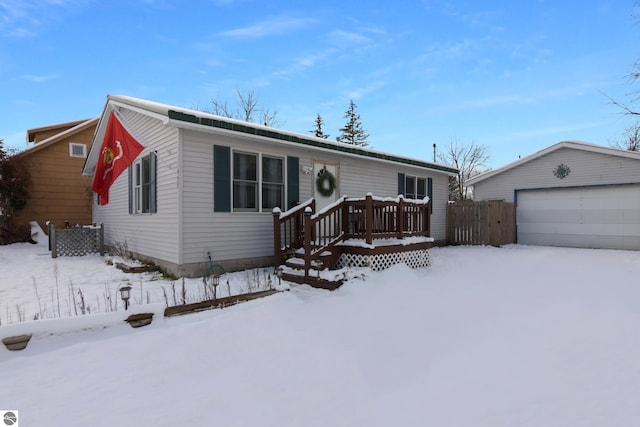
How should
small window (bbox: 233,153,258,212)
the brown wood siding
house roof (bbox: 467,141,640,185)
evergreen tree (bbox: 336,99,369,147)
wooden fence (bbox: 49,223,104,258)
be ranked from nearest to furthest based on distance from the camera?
small window (bbox: 233,153,258,212)
wooden fence (bbox: 49,223,104,258)
house roof (bbox: 467,141,640,185)
the brown wood siding
evergreen tree (bbox: 336,99,369,147)

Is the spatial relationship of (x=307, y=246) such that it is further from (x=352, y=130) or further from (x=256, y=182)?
(x=352, y=130)

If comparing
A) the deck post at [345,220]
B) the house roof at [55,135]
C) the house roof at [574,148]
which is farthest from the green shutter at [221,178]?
the house roof at [574,148]

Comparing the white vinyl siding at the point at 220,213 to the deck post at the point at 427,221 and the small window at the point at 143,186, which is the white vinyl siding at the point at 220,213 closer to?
the small window at the point at 143,186

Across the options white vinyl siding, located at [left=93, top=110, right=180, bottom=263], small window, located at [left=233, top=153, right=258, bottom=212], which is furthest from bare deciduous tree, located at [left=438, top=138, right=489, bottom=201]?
white vinyl siding, located at [left=93, top=110, right=180, bottom=263]

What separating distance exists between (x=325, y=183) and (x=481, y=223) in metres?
7.16

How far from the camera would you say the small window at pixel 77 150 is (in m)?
14.3

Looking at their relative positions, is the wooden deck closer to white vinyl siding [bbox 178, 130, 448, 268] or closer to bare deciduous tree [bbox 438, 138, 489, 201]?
white vinyl siding [bbox 178, 130, 448, 268]

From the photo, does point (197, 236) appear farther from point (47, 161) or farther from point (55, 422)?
point (47, 161)

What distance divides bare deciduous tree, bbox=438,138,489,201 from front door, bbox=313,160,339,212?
917 inches

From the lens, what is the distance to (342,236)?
270 inches

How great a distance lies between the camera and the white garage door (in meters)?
11.3

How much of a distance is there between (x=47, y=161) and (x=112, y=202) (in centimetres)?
568

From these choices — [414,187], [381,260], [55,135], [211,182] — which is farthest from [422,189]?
[55,135]

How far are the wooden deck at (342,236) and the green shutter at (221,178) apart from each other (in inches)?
46.4
